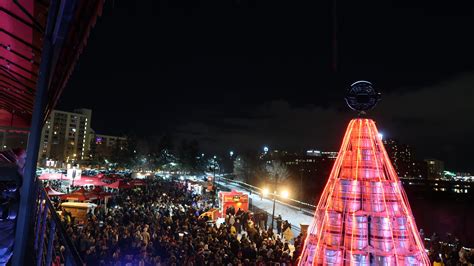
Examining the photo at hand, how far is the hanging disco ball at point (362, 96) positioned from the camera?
30.4ft

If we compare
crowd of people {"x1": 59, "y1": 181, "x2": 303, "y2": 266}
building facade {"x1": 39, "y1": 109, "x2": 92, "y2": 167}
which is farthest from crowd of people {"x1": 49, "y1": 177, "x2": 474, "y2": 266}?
building facade {"x1": 39, "y1": 109, "x2": 92, "y2": 167}

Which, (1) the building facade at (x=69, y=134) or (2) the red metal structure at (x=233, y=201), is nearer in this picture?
(2) the red metal structure at (x=233, y=201)

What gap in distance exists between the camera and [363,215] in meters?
8.17

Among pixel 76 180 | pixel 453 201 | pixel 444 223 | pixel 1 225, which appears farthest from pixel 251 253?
pixel 453 201

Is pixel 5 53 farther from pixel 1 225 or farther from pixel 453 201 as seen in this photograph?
pixel 453 201

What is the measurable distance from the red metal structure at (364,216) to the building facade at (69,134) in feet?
386

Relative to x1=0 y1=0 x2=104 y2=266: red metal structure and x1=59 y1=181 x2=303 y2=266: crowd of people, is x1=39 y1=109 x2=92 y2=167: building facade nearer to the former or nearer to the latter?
x1=59 y1=181 x2=303 y2=266: crowd of people

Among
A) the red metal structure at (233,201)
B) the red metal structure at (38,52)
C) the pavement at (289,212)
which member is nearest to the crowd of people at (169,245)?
the red metal structure at (233,201)

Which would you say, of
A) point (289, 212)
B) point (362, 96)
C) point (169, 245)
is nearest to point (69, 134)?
point (289, 212)

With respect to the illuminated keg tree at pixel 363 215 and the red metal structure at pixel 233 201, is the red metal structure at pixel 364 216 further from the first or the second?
the red metal structure at pixel 233 201

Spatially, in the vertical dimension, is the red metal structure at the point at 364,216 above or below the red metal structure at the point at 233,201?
above

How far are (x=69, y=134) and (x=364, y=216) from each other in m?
137

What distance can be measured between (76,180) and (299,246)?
18627 mm

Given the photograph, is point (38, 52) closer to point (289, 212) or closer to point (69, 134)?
point (289, 212)
